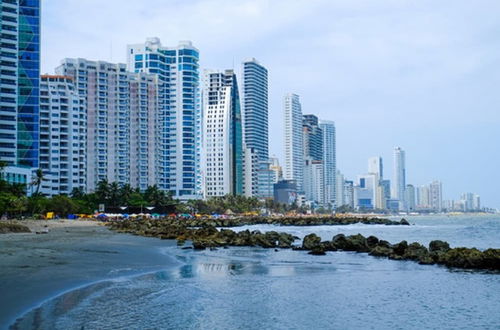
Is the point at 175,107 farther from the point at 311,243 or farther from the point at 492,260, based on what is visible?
the point at 492,260

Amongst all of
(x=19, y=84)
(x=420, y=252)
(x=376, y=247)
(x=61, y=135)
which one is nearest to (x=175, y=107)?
(x=61, y=135)

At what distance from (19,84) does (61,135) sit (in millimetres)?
22745

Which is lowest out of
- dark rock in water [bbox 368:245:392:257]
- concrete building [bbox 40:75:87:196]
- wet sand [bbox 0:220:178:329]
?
dark rock in water [bbox 368:245:392:257]

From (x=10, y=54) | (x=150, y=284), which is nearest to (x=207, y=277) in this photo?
(x=150, y=284)

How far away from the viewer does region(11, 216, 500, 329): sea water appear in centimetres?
1427

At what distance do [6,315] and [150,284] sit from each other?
730cm

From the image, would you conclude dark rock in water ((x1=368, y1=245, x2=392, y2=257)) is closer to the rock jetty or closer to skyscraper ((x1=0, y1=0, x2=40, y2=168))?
the rock jetty

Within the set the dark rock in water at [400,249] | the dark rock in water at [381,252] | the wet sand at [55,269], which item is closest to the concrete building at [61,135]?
the wet sand at [55,269]

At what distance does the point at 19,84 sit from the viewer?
4685 inches

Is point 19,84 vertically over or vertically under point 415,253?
over

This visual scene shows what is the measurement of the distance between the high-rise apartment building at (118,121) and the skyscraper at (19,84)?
107ft

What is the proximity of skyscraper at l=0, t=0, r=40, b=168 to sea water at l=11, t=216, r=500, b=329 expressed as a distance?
331ft

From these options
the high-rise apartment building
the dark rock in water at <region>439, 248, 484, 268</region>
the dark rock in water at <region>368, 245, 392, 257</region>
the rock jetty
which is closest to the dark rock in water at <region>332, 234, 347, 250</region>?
the rock jetty

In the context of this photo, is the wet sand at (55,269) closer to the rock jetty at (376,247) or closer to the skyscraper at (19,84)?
the rock jetty at (376,247)
